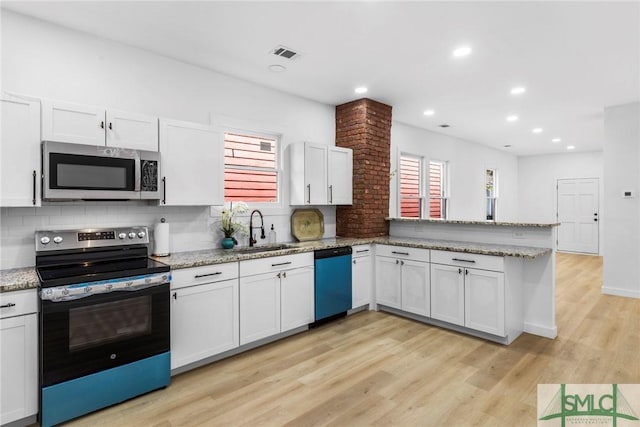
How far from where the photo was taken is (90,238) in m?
2.73

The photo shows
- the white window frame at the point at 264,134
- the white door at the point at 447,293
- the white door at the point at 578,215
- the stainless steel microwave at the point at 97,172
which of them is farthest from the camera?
the white door at the point at 578,215

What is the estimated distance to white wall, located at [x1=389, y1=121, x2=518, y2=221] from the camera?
6.07 m

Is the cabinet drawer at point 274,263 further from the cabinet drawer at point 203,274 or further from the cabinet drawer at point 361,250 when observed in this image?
the cabinet drawer at point 361,250

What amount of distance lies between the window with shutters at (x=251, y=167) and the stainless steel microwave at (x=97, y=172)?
3.40 ft

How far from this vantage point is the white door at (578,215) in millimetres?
8719

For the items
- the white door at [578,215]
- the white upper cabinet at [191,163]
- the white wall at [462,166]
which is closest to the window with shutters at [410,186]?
the white wall at [462,166]

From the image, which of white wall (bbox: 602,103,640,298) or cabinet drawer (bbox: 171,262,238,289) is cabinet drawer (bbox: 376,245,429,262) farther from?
white wall (bbox: 602,103,640,298)

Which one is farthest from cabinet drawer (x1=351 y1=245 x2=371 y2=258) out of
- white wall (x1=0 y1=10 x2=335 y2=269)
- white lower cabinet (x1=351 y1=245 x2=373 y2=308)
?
white wall (x1=0 y1=10 x2=335 y2=269)

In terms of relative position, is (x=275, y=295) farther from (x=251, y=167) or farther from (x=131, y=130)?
(x=131, y=130)

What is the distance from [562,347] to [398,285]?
1.65 metres

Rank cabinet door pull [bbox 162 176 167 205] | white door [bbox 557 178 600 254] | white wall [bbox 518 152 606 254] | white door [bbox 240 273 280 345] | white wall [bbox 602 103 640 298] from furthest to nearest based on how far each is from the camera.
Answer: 1. white wall [bbox 518 152 606 254]
2. white door [bbox 557 178 600 254]
3. white wall [bbox 602 103 640 298]
4. white door [bbox 240 273 280 345]
5. cabinet door pull [bbox 162 176 167 205]

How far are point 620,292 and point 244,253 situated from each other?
5338mm

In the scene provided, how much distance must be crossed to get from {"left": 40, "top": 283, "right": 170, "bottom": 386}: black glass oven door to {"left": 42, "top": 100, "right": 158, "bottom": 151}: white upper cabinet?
1.17 meters

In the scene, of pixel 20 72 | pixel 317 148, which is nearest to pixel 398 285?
pixel 317 148
